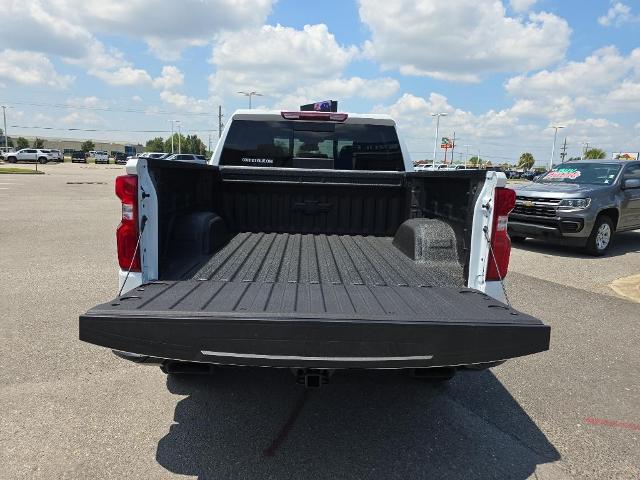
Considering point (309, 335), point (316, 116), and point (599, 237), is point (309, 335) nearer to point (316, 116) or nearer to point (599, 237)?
point (316, 116)

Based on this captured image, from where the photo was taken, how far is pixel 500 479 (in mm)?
2635

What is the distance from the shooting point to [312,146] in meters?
5.18

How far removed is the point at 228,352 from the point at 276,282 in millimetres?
882

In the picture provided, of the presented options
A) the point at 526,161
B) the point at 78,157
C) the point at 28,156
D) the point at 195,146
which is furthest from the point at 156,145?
the point at 526,161

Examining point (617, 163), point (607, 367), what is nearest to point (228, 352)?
point (607, 367)

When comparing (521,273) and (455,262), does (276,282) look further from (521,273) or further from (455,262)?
(521,273)

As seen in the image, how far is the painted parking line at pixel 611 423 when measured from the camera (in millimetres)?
3268

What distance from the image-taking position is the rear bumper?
7.02 ft

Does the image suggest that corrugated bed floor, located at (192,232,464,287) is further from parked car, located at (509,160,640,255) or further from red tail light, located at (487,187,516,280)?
parked car, located at (509,160,640,255)

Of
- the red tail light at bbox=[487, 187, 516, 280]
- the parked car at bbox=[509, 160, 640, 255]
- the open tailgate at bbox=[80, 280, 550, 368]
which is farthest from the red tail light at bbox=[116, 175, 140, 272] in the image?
the parked car at bbox=[509, 160, 640, 255]

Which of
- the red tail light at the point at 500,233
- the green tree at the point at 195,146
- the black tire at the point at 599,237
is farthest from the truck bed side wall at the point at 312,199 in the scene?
the green tree at the point at 195,146

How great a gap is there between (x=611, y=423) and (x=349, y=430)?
75.3 inches

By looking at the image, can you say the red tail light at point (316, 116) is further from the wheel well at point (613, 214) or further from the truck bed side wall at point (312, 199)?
the wheel well at point (613, 214)

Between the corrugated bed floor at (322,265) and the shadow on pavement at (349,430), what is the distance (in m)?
0.68
